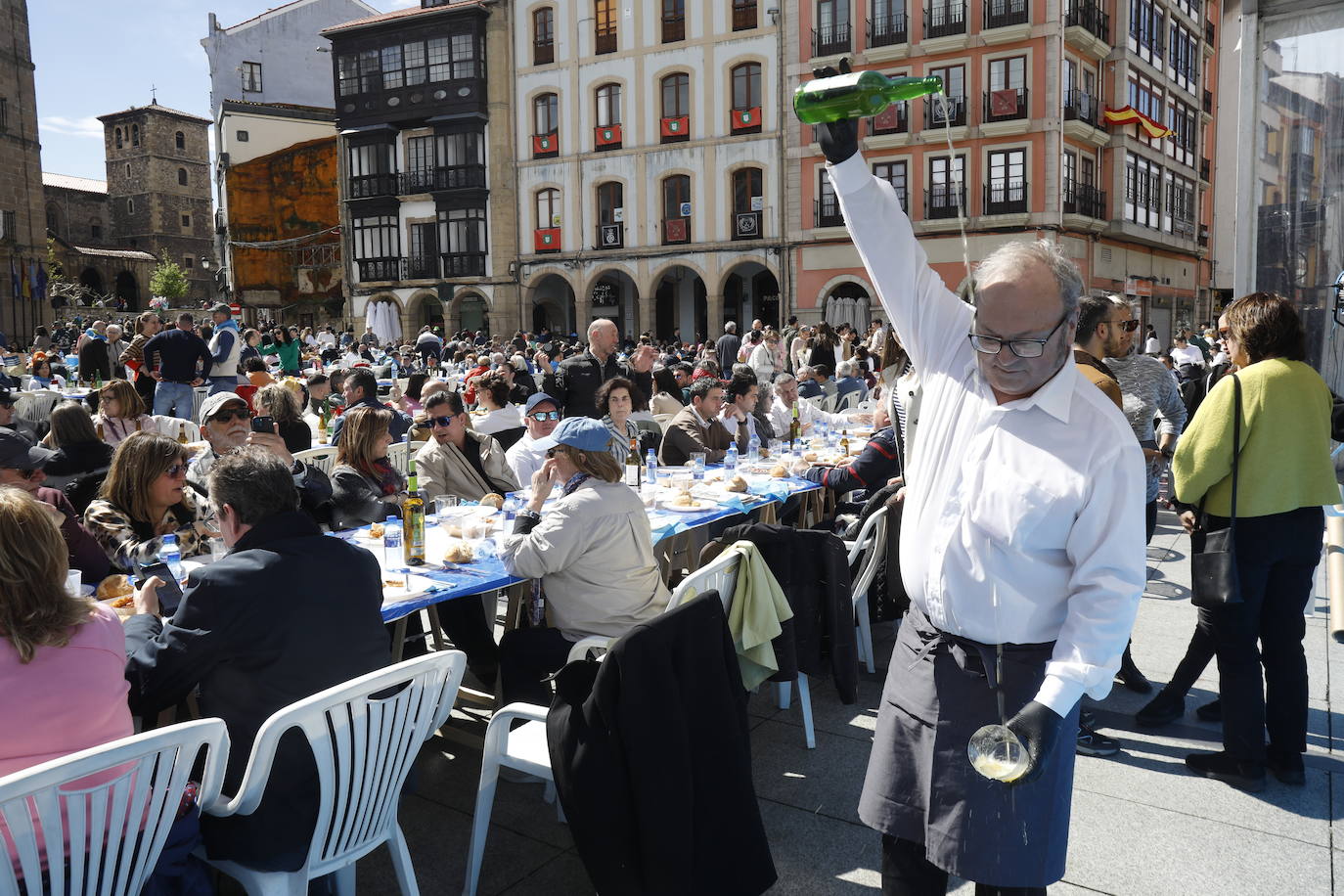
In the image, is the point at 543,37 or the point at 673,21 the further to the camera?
the point at 543,37

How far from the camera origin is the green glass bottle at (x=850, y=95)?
2.08 m

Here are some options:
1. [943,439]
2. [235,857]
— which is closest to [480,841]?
[235,857]

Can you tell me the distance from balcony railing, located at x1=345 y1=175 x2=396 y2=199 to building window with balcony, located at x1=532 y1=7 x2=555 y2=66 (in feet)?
20.6

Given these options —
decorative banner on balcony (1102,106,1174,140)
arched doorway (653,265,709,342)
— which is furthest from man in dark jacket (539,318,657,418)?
decorative banner on balcony (1102,106,1174,140)

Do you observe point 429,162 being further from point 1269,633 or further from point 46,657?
point 46,657

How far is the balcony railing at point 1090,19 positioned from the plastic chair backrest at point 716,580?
79.2ft

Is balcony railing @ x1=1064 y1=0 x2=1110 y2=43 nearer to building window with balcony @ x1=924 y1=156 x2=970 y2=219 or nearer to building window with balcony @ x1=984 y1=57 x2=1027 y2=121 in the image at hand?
building window with balcony @ x1=984 y1=57 x2=1027 y2=121

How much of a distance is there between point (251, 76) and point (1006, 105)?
107ft

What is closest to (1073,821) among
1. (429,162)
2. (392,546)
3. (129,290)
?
(392,546)

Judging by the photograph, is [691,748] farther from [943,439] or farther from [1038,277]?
[1038,277]

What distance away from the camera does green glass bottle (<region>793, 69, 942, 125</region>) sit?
6.82 ft

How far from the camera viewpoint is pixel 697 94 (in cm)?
2753

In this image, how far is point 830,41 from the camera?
84.2 feet

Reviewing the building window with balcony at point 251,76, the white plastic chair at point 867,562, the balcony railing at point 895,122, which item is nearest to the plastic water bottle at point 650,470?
the white plastic chair at point 867,562
